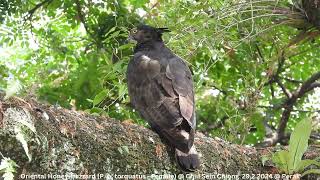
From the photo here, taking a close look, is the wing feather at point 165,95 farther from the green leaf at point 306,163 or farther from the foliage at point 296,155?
the green leaf at point 306,163

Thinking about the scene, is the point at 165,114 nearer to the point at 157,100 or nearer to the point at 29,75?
the point at 157,100

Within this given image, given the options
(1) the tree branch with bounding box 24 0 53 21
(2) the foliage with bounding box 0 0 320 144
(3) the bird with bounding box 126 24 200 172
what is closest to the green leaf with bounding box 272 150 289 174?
(3) the bird with bounding box 126 24 200 172

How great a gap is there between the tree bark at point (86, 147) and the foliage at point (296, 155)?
0.10m

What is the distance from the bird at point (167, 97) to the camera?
3.10 metres

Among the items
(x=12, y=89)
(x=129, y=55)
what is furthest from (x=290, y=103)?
(x=12, y=89)

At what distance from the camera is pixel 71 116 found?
2750 millimetres

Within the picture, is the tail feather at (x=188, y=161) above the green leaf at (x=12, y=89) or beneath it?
beneath

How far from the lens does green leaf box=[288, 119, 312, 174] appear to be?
125 inches

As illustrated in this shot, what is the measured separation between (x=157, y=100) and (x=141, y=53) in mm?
814

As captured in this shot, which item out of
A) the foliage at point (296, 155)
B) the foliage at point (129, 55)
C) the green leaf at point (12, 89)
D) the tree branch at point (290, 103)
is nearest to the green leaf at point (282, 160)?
the foliage at point (296, 155)

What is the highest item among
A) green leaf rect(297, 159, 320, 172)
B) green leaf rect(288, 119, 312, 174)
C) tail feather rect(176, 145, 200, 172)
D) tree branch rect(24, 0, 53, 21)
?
tree branch rect(24, 0, 53, 21)

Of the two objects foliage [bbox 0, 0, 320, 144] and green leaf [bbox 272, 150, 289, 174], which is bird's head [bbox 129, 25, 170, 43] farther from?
green leaf [bbox 272, 150, 289, 174]

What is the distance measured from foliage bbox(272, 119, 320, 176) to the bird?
50cm

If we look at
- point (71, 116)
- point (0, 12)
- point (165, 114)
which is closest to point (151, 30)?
point (165, 114)
